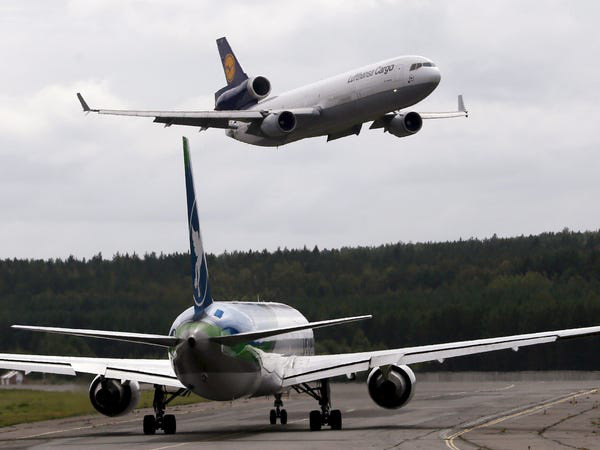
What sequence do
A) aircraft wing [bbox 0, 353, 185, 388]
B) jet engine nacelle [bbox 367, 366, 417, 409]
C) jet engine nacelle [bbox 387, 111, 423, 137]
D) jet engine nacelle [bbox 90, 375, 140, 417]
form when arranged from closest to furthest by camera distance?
jet engine nacelle [bbox 367, 366, 417, 409] < aircraft wing [bbox 0, 353, 185, 388] < jet engine nacelle [bbox 90, 375, 140, 417] < jet engine nacelle [bbox 387, 111, 423, 137]

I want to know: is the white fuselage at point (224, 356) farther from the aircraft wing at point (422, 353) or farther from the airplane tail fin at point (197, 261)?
the aircraft wing at point (422, 353)

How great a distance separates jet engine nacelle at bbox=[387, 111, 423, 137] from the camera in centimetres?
5697

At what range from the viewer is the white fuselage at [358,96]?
2136 inches

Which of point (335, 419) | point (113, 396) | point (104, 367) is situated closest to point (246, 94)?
point (104, 367)

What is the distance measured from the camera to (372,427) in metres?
33.3

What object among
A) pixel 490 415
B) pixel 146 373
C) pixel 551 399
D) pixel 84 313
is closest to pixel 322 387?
pixel 146 373

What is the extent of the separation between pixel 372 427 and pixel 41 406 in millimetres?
14415

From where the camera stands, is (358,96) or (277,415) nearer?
(277,415)

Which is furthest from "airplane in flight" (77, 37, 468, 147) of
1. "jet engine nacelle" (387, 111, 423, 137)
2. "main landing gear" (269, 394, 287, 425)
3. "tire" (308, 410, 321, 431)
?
"tire" (308, 410, 321, 431)

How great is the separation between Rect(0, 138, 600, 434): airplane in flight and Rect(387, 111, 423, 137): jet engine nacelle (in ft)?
75.5

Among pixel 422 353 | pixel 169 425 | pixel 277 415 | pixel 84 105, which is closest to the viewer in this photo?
pixel 422 353

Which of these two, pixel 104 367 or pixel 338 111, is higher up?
pixel 338 111

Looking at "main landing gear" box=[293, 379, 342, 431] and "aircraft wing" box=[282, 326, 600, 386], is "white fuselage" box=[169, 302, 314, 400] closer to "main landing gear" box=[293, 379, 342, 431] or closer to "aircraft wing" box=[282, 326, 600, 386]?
"aircraft wing" box=[282, 326, 600, 386]

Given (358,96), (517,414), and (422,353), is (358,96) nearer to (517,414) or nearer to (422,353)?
(517,414)
